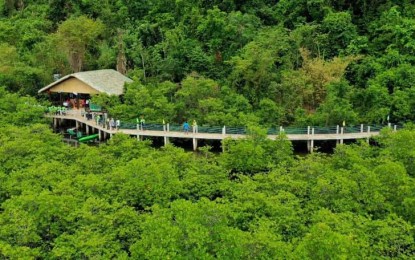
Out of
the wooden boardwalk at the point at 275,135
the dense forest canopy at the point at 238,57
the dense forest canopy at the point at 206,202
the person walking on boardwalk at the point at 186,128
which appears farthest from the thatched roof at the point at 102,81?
the dense forest canopy at the point at 206,202

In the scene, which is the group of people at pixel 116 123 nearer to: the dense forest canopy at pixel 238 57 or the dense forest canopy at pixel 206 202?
the dense forest canopy at pixel 238 57

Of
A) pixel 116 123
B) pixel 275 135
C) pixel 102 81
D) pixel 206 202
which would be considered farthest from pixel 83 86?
pixel 206 202

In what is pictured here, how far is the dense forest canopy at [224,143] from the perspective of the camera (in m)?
15.9

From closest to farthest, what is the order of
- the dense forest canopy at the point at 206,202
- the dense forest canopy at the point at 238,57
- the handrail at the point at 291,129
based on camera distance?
1. the dense forest canopy at the point at 206,202
2. the handrail at the point at 291,129
3. the dense forest canopy at the point at 238,57

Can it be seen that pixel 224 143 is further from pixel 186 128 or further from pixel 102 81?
pixel 102 81

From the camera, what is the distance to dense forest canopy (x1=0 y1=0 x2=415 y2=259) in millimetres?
15898

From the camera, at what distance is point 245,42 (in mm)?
39781

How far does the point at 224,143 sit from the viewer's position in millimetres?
26516

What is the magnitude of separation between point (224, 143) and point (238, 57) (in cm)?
1092

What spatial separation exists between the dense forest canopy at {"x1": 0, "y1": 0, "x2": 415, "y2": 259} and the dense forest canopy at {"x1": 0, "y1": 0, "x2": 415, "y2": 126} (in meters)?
0.13

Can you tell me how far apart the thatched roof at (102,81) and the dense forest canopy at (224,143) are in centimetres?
135

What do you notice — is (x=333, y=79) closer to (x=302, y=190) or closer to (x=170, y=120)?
(x=170, y=120)

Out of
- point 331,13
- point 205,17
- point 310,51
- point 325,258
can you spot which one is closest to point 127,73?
point 205,17

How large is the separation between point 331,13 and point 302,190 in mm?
23764
